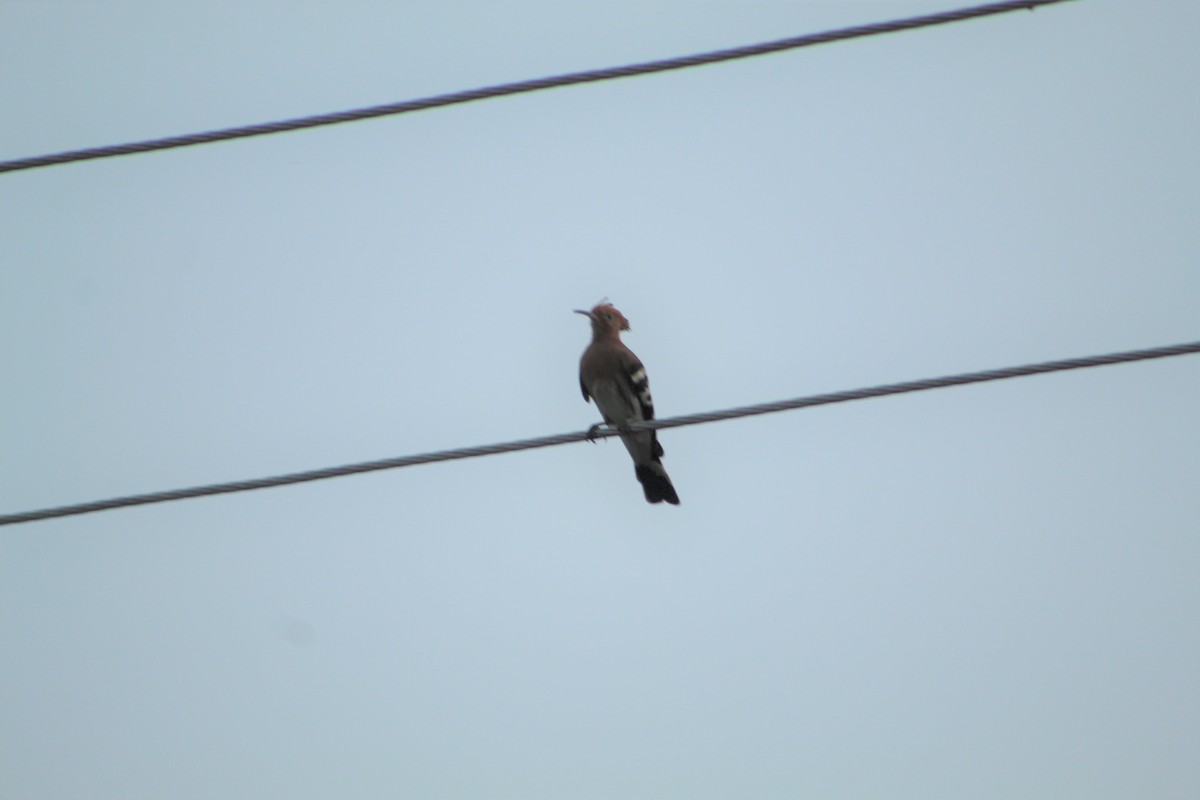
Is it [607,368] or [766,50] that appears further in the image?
[607,368]

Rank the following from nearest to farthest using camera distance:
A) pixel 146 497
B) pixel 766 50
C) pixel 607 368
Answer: pixel 766 50, pixel 146 497, pixel 607 368

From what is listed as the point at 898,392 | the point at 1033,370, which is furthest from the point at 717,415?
the point at 1033,370

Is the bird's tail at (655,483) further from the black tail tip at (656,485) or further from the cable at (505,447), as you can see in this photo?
the cable at (505,447)

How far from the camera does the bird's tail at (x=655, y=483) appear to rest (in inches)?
359

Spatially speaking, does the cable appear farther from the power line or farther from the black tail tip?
the black tail tip

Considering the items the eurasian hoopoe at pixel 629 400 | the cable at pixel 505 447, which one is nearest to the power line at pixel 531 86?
the cable at pixel 505 447

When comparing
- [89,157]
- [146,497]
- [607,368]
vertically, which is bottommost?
[146,497]

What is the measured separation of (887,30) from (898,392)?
1274 millimetres

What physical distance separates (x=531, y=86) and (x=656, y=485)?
14.4 ft

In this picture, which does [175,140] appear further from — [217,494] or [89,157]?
[217,494]

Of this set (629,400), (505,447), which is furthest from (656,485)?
(505,447)

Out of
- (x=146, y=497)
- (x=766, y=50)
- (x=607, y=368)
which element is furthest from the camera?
(x=607, y=368)

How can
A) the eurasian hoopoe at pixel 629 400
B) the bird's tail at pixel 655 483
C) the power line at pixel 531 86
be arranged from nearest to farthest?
the power line at pixel 531 86 → the eurasian hoopoe at pixel 629 400 → the bird's tail at pixel 655 483

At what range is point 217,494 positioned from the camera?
5.43 meters
